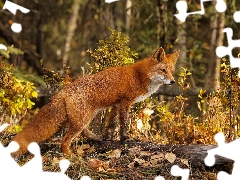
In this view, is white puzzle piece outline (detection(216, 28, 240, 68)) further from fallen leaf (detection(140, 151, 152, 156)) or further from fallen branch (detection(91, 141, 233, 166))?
fallen leaf (detection(140, 151, 152, 156))

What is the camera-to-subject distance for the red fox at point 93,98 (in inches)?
238

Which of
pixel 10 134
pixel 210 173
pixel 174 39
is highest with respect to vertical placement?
pixel 174 39

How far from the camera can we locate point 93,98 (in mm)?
6180

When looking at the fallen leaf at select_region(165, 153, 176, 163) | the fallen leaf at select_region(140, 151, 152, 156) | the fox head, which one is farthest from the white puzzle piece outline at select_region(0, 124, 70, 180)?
the fox head

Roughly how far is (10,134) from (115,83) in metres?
1.78

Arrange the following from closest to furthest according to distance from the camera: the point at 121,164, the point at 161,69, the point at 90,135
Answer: the point at 121,164
the point at 161,69
the point at 90,135

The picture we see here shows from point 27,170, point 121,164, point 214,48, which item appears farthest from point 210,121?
point 214,48

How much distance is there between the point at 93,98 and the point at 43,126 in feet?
2.11

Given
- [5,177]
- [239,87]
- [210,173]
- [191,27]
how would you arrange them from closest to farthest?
[5,177] → [210,173] → [239,87] → [191,27]

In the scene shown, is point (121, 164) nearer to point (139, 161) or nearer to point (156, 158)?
point (139, 161)

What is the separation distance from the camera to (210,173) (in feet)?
19.5

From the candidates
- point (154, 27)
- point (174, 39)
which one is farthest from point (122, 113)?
point (154, 27)

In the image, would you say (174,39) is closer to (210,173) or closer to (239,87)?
(239,87)

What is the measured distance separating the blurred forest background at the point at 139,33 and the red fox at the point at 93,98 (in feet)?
6.81
